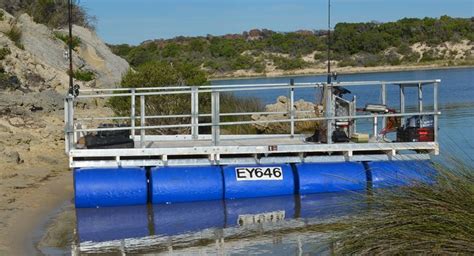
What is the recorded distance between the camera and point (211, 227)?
1155 centimetres

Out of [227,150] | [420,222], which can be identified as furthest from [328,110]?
[420,222]

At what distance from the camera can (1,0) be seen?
3700 centimetres

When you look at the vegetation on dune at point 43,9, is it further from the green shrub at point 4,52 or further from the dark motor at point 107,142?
the dark motor at point 107,142

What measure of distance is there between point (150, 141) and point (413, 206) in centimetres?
842

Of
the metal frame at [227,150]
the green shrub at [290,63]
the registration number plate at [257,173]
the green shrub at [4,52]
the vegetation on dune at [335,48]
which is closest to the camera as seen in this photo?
the metal frame at [227,150]

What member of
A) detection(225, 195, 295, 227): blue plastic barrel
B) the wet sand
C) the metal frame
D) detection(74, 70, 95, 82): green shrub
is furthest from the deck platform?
detection(74, 70, 95, 82): green shrub

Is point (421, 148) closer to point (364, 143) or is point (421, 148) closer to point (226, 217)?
point (364, 143)

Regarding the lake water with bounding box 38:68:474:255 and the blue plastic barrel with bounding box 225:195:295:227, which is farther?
the blue plastic barrel with bounding box 225:195:295:227

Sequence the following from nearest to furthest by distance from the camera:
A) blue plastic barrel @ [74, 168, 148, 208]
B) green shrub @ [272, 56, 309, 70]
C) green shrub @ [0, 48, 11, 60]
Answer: blue plastic barrel @ [74, 168, 148, 208] → green shrub @ [0, 48, 11, 60] → green shrub @ [272, 56, 309, 70]

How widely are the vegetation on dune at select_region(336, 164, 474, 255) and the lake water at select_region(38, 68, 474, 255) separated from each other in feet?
1.58

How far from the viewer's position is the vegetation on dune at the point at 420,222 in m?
6.88

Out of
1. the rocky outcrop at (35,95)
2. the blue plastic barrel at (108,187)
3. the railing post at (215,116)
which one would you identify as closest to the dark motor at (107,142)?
the blue plastic barrel at (108,187)

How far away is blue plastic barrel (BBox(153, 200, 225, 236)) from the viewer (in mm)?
11477

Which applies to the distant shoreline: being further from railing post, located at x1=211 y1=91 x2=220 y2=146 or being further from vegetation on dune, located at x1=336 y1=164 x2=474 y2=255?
vegetation on dune, located at x1=336 y1=164 x2=474 y2=255
